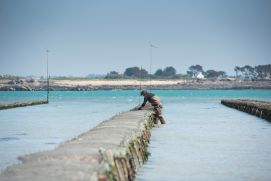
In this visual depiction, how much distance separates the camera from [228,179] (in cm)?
1592

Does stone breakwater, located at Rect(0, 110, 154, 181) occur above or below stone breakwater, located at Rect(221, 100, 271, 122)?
above

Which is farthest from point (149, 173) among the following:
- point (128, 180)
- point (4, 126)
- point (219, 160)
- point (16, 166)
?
point (4, 126)

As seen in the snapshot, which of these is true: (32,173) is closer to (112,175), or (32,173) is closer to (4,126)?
(112,175)

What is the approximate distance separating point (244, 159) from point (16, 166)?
388 inches

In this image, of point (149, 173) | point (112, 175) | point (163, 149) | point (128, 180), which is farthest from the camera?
point (163, 149)

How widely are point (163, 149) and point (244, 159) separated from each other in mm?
4549

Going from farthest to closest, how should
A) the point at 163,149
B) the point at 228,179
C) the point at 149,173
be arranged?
the point at 163,149, the point at 149,173, the point at 228,179

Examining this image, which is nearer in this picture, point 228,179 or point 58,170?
point 58,170

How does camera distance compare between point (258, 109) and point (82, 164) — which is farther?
point (258, 109)

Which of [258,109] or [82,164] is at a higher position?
[82,164]

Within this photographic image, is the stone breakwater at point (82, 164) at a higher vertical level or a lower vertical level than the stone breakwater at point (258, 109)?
higher

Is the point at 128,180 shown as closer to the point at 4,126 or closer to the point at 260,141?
the point at 260,141

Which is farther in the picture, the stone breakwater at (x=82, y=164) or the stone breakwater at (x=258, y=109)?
the stone breakwater at (x=258, y=109)

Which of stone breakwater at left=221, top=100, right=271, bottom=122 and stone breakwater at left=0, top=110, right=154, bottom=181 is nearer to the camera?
stone breakwater at left=0, top=110, right=154, bottom=181
